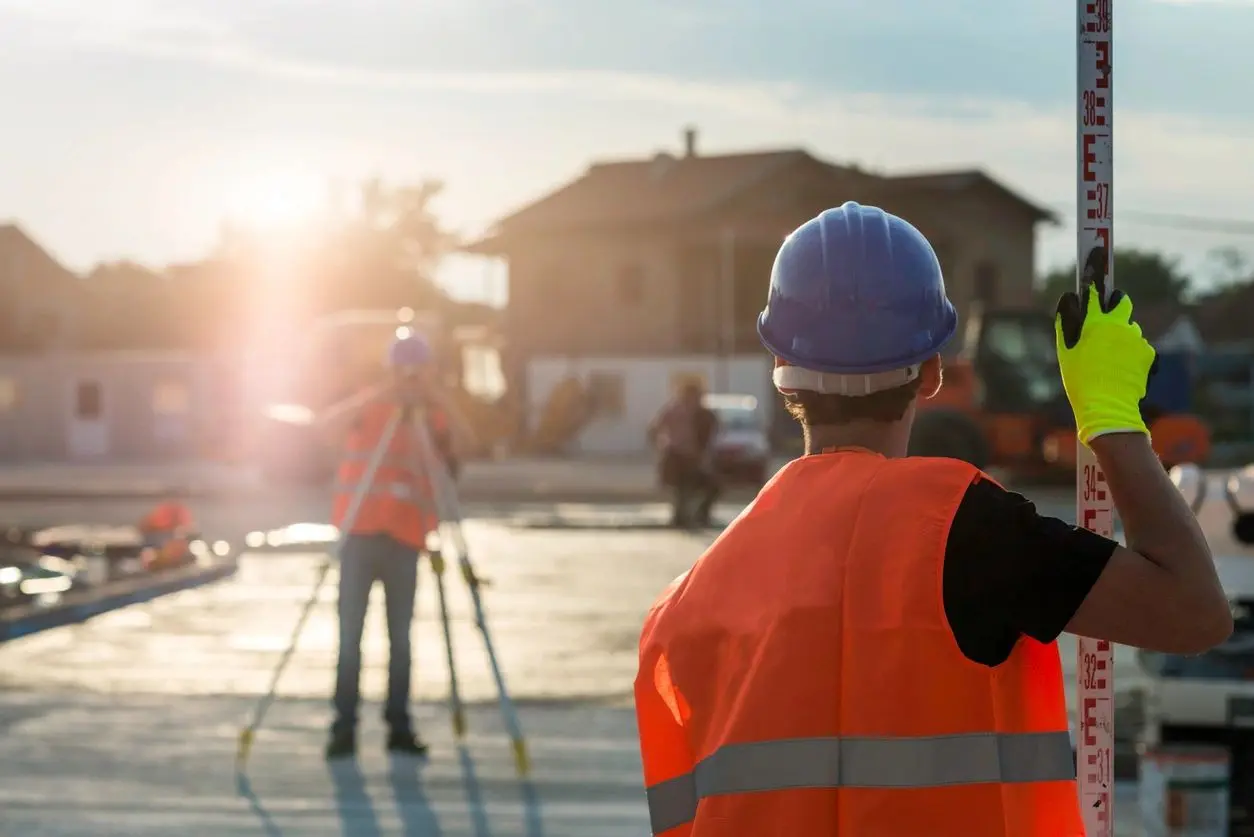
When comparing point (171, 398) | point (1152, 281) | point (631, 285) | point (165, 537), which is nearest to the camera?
point (165, 537)

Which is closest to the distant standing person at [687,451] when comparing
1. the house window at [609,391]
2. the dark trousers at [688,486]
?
the dark trousers at [688,486]

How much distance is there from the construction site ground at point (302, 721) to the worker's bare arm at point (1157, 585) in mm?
5742

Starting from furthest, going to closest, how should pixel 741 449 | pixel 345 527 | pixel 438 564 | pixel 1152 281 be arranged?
pixel 1152 281 < pixel 741 449 < pixel 438 564 < pixel 345 527

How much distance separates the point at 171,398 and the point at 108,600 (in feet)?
130

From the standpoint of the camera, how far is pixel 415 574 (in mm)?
10164

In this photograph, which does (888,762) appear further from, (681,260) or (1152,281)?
(1152,281)

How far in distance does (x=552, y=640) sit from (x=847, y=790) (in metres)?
12.3

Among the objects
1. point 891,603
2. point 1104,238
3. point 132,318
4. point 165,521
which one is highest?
point 132,318

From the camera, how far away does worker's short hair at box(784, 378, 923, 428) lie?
9.26ft

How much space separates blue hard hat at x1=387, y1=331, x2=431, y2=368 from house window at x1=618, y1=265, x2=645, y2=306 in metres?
45.1

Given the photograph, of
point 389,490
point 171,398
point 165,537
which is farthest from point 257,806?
point 171,398

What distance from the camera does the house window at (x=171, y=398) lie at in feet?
181

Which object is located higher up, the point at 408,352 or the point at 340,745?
the point at 408,352

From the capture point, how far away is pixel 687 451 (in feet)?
84.6
